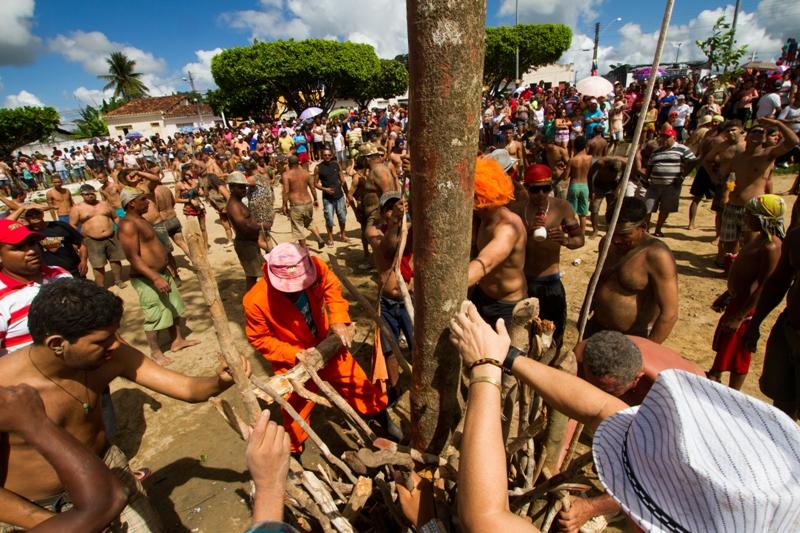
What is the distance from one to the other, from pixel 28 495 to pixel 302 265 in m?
1.97

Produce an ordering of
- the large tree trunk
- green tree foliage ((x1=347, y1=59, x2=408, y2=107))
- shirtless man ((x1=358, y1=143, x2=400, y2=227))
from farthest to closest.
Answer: green tree foliage ((x1=347, y1=59, x2=408, y2=107)) → shirtless man ((x1=358, y1=143, x2=400, y2=227)) → the large tree trunk

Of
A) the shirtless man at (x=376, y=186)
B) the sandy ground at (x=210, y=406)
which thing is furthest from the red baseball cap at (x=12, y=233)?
the shirtless man at (x=376, y=186)

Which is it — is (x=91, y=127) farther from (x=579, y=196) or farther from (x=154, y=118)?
(x=579, y=196)

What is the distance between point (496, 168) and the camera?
9.97 feet

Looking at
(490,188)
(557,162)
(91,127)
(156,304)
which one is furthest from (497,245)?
(91,127)

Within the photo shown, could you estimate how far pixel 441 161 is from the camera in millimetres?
1531

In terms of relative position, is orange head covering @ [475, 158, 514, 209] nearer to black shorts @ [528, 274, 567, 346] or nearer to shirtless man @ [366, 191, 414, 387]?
shirtless man @ [366, 191, 414, 387]

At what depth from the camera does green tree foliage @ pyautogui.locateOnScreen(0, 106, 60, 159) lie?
121 ft

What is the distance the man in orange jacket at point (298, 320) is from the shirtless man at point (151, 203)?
A: 390 cm

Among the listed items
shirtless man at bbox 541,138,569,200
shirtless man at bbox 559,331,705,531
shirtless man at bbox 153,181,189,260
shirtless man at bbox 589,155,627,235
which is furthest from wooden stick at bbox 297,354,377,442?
shirtless man at bbox 541,138,569,200

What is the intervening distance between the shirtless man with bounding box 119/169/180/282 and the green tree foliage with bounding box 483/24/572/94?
45436 mm

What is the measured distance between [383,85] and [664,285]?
49646 millimetres

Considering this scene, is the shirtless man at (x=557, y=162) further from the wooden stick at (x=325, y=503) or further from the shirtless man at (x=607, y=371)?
the wooden stick at (x=325, y=503)

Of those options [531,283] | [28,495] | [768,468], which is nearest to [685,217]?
[531,283]
